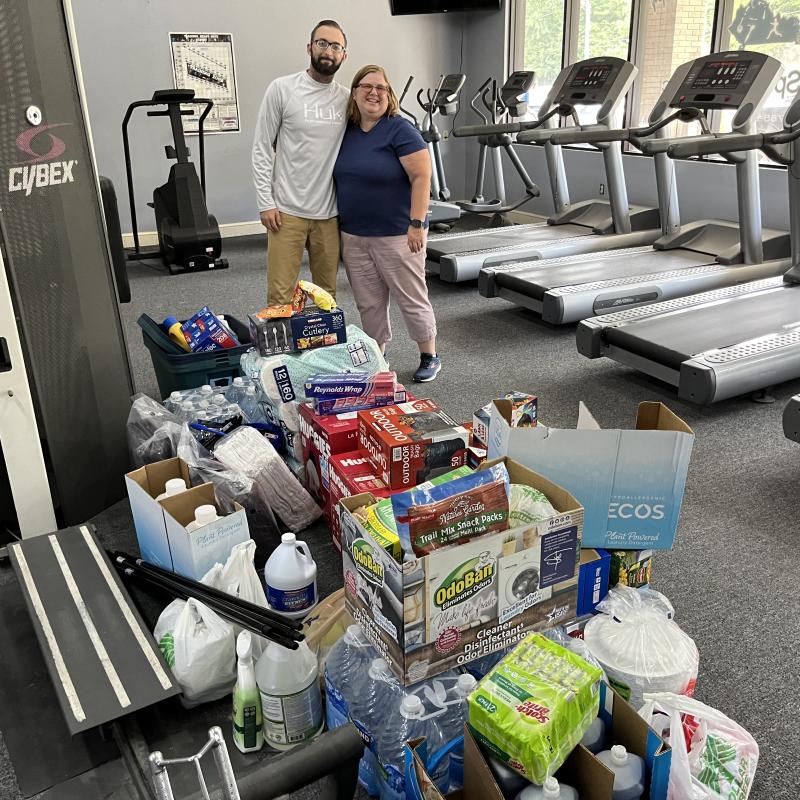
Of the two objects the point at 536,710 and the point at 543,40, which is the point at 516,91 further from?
the point at 536,710

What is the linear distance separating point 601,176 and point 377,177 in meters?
4.00

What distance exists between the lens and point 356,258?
3793 mm

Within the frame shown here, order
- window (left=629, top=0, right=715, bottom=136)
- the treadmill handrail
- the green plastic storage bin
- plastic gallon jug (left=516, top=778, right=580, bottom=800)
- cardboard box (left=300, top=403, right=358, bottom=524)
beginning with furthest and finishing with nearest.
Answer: window (left=629, top=0, right=715, bottom=136) → the treadmill handrail → the green plastic storage bin → cardboard box (left=300, top=403, right=358, bottom=524) → plastic gallon jug (left=516, top=778, right=580, bottom=800)

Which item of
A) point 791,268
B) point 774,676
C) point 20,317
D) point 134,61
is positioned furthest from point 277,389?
point 134,61

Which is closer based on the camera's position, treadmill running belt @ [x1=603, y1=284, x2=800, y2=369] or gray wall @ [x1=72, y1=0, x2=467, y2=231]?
treadmill running belt @ [x1=603, y1=284, x2=800, y2=369]

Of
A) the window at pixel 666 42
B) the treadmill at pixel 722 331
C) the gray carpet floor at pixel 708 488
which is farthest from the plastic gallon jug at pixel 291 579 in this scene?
the window at pixel 666 42

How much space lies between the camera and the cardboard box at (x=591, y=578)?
1.97 m

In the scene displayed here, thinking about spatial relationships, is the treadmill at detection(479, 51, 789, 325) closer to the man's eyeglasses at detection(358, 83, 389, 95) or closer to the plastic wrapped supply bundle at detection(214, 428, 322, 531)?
the man's eyeglasses at detection(358, 83, 389, 95)

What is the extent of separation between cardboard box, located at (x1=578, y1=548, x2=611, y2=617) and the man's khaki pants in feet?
7.59

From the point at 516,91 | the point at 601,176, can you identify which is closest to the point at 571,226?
the point at 601,176

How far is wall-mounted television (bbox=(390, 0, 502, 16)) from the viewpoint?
7.77 m

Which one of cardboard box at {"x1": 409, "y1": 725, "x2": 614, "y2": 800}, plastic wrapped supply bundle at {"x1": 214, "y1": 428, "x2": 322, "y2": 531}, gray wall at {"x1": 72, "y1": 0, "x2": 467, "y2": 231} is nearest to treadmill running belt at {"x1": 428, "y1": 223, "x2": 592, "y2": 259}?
gray wall at {"x1": 72, "y1": 0, "x2": 467, "y2": 231}

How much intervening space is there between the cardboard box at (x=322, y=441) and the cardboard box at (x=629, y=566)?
0.98 meters

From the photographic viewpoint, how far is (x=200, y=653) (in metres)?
1.93
